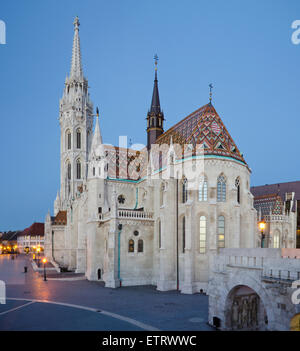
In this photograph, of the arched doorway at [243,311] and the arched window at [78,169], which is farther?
the arched window at [78,169]

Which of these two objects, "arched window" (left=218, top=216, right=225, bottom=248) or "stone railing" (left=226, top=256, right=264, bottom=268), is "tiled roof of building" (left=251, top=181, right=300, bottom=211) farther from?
"stone railing" (left=226, top=256, right=264, bottom=268)

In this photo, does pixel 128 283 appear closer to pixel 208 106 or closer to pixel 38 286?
pixel 38 286

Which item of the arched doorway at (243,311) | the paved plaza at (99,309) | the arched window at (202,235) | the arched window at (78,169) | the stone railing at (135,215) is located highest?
the arched window at (78,169)

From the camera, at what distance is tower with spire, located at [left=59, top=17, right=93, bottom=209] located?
235ft

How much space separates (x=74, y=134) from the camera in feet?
237

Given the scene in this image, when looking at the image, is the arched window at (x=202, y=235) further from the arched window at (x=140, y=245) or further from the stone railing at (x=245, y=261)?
the stone railing at (x=245, y=261)

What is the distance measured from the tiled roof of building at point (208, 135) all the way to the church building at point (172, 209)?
0.10 meters

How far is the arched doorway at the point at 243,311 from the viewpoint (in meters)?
16.7

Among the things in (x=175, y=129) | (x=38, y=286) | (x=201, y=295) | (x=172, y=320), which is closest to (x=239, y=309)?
(x=172, y=320)

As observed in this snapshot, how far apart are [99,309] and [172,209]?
12.8 m

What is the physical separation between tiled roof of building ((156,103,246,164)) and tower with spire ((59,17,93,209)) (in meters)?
39.1

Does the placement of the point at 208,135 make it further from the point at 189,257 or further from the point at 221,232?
the point at 189,257

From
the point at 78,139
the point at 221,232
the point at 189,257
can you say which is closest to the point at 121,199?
the point at 189,257

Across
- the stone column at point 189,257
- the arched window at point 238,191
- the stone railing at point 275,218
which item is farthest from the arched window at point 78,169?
the stone column at point 189,257
